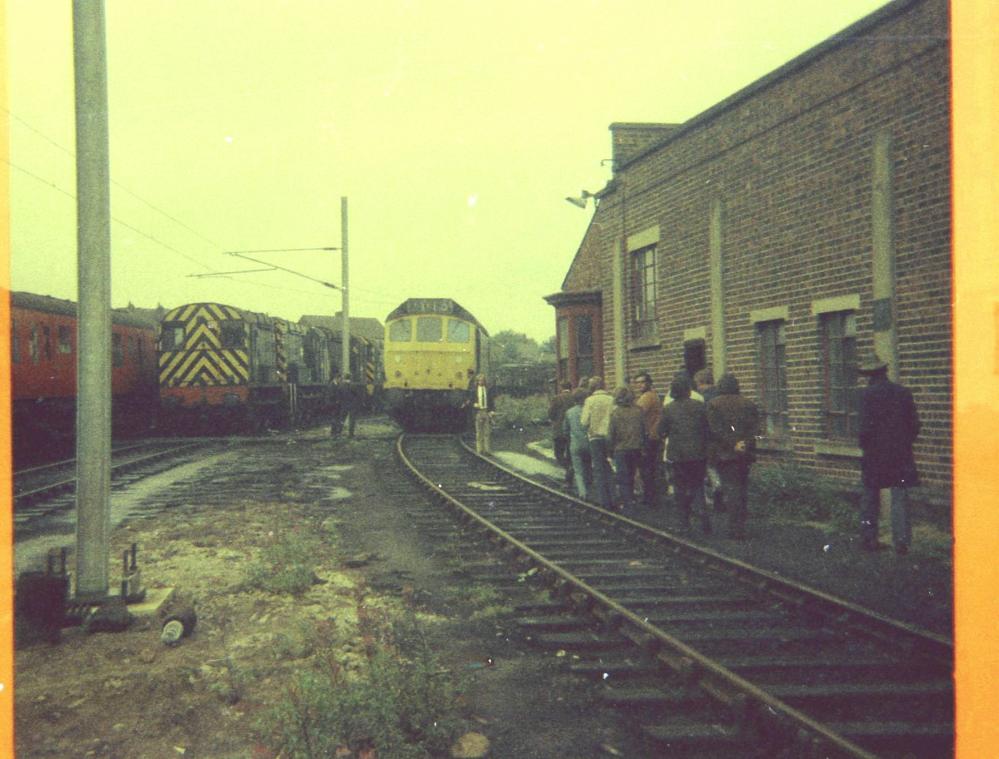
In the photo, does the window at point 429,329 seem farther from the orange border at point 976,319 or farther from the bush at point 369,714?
the bush at point 369,714

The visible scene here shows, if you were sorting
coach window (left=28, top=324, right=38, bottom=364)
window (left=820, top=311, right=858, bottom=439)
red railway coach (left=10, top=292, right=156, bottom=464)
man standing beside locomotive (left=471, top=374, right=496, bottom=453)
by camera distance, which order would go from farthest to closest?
man standing beside locomotive (left=471, top=374, right=496, bottom=453) → coach window (left=28, top=324, right=38, bottom=364) → red railway coach (left=10, top=292, right=156, bottom=464) → window (left=820, top=311, right=858, bottom=439)

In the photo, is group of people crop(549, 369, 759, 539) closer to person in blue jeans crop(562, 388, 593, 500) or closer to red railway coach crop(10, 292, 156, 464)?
person in blue jeans crop(562, 388, 593, 500)

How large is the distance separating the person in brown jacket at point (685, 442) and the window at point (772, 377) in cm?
328

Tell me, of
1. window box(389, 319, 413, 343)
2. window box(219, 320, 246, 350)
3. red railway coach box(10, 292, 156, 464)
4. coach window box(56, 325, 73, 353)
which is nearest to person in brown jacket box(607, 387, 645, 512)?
red railway coach box(10, 292, 156, 464)

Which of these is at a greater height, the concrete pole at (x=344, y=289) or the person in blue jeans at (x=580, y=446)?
the concrete pole at (x=344, y=289)

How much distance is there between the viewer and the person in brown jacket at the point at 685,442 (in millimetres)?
9984

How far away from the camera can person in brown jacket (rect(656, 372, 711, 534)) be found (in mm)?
9984

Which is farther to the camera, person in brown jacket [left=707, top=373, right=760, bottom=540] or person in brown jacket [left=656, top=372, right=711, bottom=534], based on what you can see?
person in brown jacket [left=656, top=372, right=711, bottom=534]

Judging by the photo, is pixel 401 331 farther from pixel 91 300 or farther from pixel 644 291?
pixel 91 300

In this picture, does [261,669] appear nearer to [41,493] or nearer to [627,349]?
[41,493]

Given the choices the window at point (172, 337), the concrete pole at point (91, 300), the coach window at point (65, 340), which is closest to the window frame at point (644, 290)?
the concrete pole at point (91, 300)

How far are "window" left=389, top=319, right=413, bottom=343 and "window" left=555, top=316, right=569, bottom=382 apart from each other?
538 centimetres

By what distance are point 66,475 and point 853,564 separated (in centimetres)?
1402

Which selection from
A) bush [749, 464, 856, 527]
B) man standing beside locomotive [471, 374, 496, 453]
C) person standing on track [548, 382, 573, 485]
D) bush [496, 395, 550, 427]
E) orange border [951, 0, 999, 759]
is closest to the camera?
orange border [951, 0, 999, 759]
